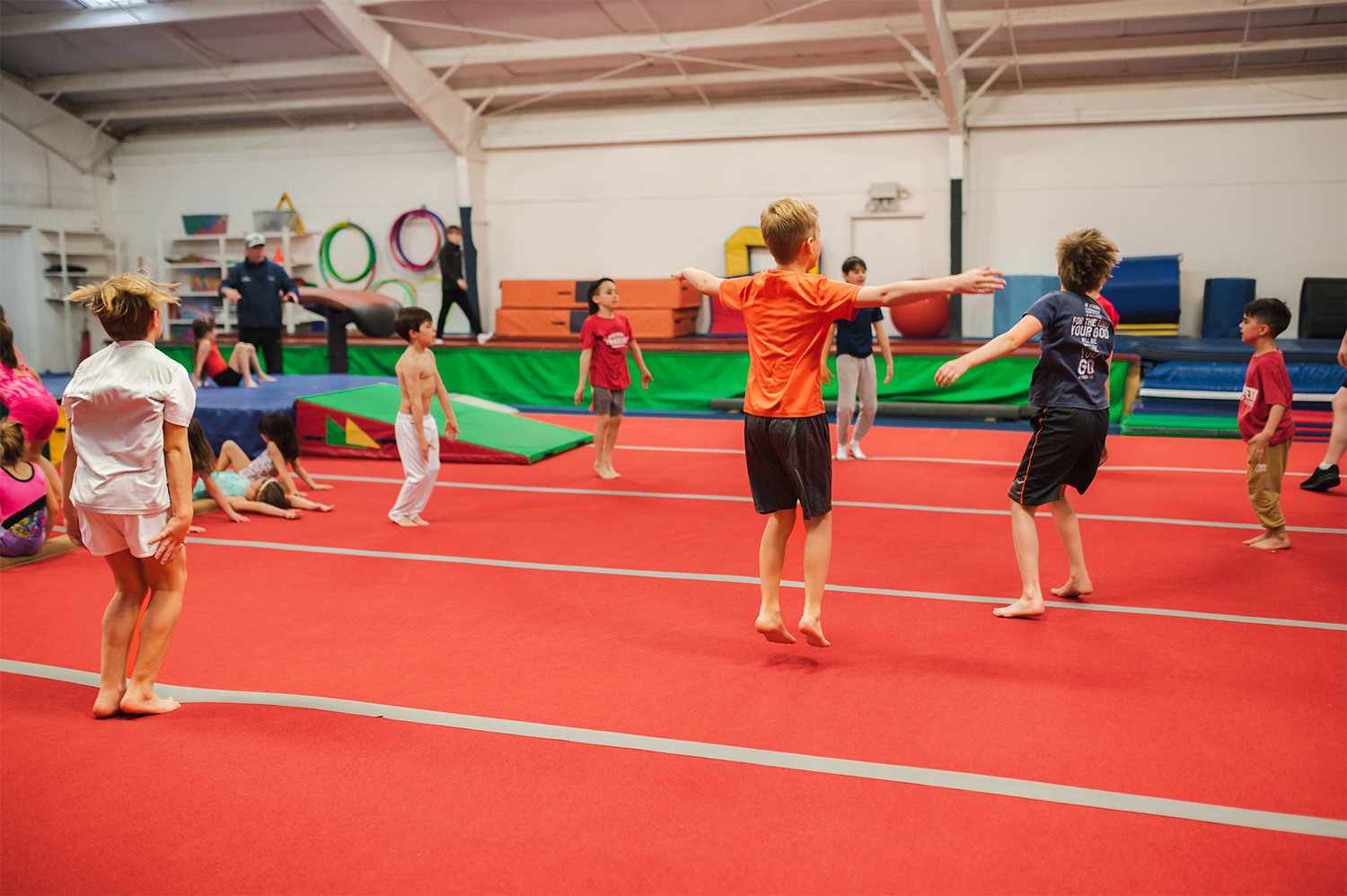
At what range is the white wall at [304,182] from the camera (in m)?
15.2

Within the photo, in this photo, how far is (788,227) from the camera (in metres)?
3.20

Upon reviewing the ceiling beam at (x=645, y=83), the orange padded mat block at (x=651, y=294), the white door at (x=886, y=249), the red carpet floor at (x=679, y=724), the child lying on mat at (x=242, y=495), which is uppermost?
the ceiling beam at (x=645, y=83)

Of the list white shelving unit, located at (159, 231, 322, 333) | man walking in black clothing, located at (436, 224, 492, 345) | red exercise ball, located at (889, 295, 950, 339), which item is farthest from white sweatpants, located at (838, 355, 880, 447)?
white shelving unit, located at (159, 231, 322, 333)

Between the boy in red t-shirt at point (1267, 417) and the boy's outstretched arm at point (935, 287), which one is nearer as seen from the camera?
the boy's outstretched arm at point (935, 287)


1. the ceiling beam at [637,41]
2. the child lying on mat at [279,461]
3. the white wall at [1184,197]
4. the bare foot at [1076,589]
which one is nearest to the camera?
the bare foot at [1076,589]

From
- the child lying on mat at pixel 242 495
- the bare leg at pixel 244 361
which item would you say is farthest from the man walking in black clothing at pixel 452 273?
the child lying on mat at pixel 242 495

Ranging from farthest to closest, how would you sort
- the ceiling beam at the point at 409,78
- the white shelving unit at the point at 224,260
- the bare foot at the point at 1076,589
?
the white shelving unit at the point at 224,260
the ceiling beam at the point at 409,78
the bare foot at the point at 1076,589

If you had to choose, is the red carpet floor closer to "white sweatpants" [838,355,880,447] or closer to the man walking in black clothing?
"white sweatpants" [838,355,880,447]

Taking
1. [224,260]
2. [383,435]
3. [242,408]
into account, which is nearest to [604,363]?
[383,435]

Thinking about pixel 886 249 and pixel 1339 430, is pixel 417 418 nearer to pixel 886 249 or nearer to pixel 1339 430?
pixel 1339 430

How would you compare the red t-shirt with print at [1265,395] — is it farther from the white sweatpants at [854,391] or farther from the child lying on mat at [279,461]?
the child lying on mat at [279,461]

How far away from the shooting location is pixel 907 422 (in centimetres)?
1026

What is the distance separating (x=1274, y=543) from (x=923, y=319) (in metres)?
7.89

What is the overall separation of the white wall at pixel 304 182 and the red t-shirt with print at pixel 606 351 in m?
9.12
